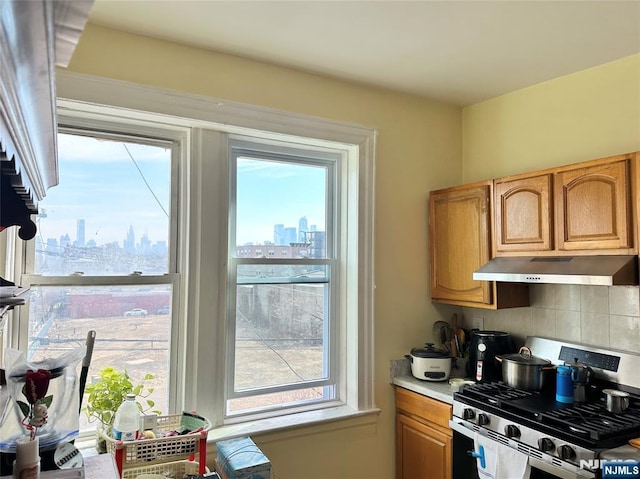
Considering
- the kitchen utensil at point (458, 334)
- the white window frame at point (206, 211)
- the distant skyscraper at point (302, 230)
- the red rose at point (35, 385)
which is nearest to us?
the red rose at point (35, 385)

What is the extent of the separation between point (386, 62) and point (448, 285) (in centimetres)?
133

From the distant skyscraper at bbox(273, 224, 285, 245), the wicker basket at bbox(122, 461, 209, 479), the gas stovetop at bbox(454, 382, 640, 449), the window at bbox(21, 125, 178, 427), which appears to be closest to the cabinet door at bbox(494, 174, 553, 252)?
the gas stovetop at bbox(454, 382, 640, 449)

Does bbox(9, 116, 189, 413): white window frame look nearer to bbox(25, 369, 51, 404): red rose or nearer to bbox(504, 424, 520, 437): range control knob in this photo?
bbox(25, 369, 51, 404): red rose

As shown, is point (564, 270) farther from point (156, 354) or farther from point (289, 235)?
point (156, 354)

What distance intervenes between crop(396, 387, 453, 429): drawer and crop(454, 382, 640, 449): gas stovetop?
0.11m

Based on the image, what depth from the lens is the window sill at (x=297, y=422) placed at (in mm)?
2258

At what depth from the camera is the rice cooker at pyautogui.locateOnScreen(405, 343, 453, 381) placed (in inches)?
102

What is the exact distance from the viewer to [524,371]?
2307mm

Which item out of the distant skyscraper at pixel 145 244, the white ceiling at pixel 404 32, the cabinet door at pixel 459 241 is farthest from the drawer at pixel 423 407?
the white ceiling at pixel 404 32

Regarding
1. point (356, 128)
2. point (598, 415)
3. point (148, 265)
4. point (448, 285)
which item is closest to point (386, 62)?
point (356, 128)

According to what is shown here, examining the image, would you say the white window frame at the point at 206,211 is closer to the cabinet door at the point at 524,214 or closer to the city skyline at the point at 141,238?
the city skyline at the point at 141,238

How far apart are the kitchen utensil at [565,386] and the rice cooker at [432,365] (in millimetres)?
609

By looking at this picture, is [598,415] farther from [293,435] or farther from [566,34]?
[566,34]

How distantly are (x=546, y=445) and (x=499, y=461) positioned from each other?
280 mm
